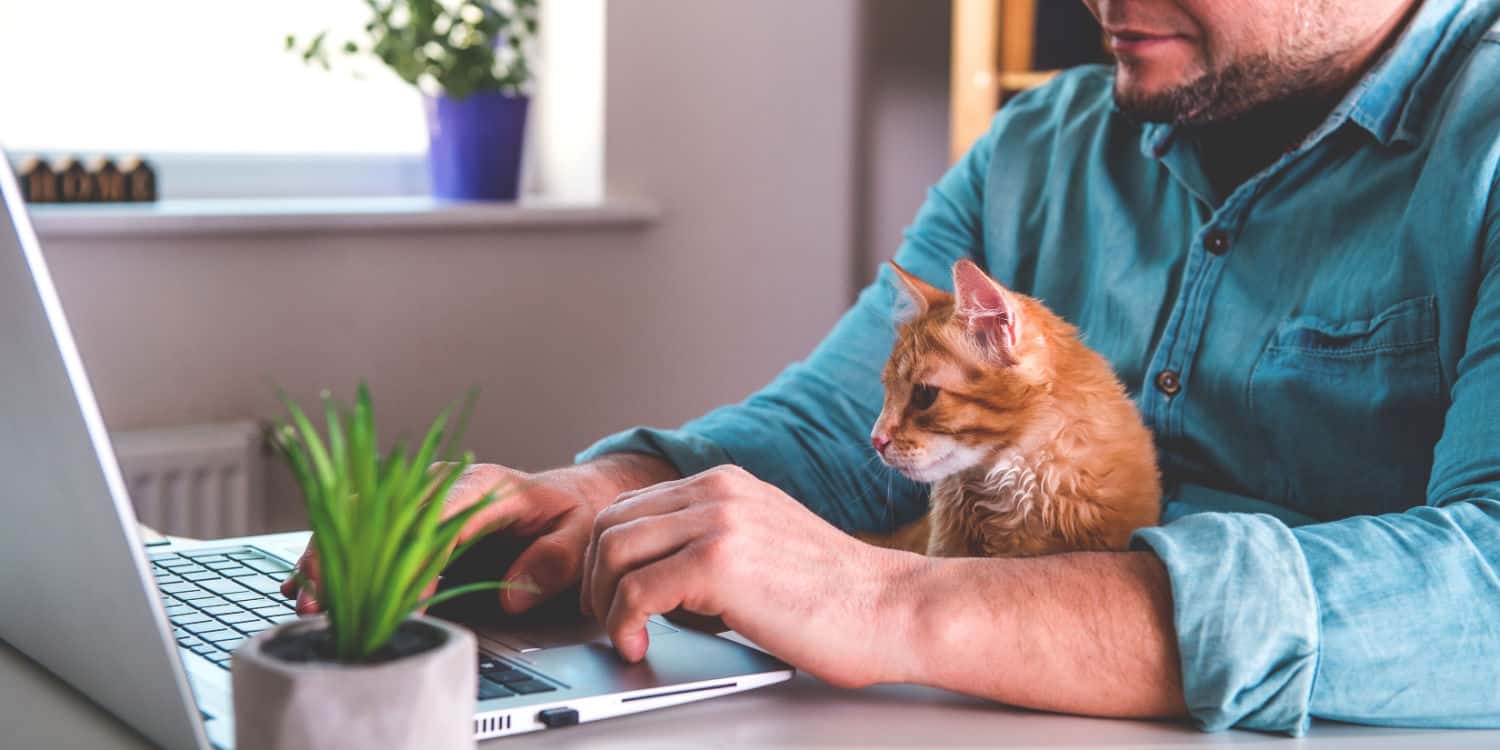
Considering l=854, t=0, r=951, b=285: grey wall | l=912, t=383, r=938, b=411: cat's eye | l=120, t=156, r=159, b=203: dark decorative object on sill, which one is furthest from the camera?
l=854, t=0, r=951, b=285: grey wall

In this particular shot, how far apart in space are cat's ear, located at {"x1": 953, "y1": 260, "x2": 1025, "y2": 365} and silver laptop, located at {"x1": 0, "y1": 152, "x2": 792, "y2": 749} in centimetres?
26

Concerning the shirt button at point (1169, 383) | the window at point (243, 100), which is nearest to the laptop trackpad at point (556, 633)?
the shirt button at point (1169, 383)

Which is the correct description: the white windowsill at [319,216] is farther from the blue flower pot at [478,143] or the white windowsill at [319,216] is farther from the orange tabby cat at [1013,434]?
the orange tabby cat at [1013,434]

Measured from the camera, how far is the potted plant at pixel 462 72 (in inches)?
86.1

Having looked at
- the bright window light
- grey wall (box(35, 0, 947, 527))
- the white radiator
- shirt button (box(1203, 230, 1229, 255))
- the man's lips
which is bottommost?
the white radiator

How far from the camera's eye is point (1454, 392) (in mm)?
925

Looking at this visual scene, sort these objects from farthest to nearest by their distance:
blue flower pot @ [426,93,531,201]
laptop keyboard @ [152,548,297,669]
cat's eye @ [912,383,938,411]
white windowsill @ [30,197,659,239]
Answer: blue flower pot @ [426,93,531,201], white windowsill @ [30,197,659,239], cat's eye @ [912,383,938,411], laptop keyboard @ [152,548,297,669]

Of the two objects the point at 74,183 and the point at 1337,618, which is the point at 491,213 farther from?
the point at 1337,618

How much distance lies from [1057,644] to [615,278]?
67.6 inches

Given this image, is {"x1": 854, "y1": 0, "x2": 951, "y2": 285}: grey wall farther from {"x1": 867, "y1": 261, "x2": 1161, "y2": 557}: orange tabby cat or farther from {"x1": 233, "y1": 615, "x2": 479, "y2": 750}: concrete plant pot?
{"x1": 233, "y1": 615, "x2": 479, "y2": 750}: concrete plant pot

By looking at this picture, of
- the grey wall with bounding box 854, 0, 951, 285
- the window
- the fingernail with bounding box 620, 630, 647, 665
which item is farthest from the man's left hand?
the grey wall with bounding box 854, 0, 951, 285

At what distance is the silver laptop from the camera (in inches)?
23.8

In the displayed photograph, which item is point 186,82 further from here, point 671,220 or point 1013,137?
point 1013,137

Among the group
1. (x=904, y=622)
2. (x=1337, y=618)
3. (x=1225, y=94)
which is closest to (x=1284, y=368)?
(x=1225, y=94)
